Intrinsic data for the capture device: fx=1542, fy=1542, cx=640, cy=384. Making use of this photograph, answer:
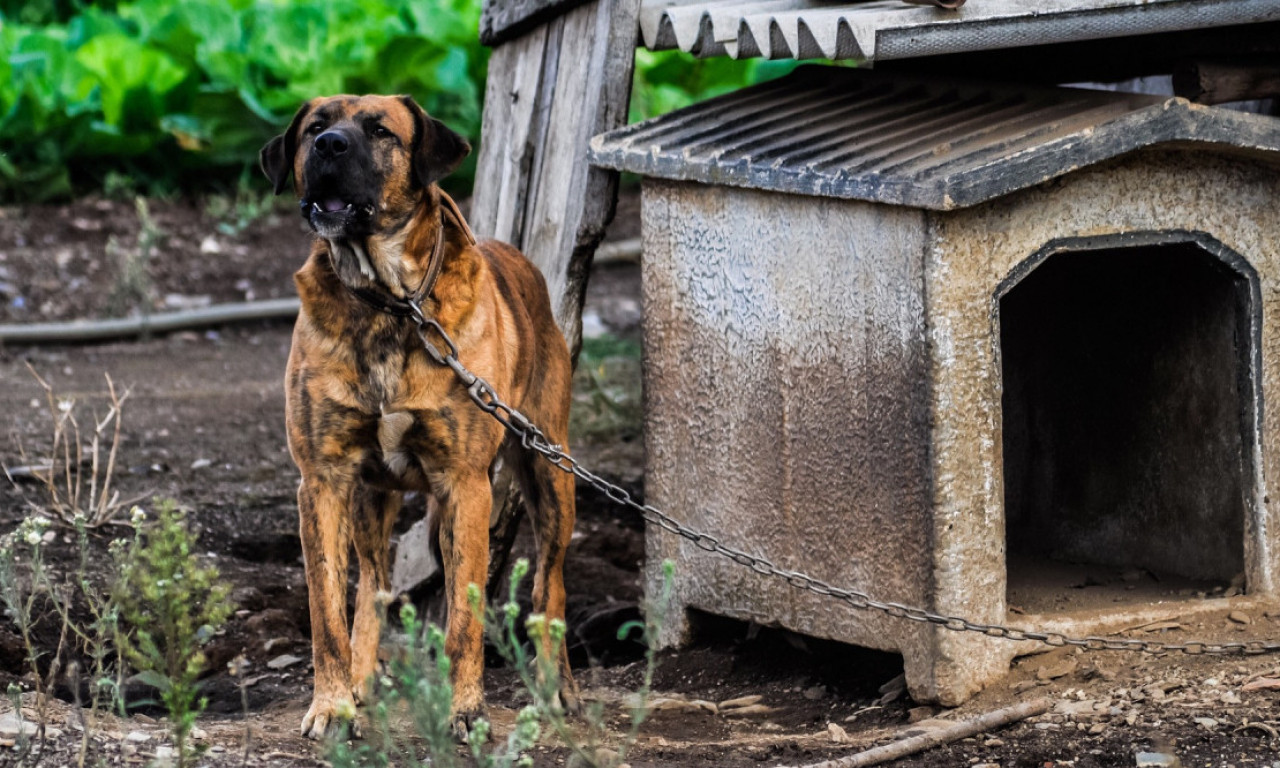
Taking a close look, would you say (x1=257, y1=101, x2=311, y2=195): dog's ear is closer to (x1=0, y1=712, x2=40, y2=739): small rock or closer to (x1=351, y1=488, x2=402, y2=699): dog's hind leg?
(x1=351, y1=488, x2=402, y2=699): dog's hind leg

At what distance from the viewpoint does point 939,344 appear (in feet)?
13.8

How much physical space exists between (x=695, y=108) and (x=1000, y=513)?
1.82m

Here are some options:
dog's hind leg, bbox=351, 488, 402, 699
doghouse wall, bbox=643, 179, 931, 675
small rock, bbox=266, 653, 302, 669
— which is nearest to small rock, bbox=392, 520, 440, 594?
small rock, bbox=266, 653, 302, 669

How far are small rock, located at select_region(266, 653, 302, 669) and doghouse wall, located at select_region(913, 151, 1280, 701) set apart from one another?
2234 mm

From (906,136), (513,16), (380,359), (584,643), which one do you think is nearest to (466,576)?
(380,359)

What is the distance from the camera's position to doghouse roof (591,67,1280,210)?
13.5ft

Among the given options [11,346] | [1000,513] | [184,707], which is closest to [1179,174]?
[1000,513]

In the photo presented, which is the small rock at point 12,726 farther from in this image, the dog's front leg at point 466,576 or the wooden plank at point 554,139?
the wooden plank at point 554,139

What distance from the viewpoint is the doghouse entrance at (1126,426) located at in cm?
487

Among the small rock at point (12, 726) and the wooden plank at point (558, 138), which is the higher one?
the wooden plank at point (558, 138)

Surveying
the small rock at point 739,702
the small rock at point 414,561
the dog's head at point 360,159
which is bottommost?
the small rock at point 739,702

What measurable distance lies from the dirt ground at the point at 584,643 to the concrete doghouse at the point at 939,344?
228mm

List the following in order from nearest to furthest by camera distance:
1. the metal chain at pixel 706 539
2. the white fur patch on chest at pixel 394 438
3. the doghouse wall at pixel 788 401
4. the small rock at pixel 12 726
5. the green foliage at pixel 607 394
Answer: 1. the small rock at pixel 12 726
2. the metal chain at pixel 706 539
3. the white fur patch on chest at pixel 394 438
4. the doghouse wall at pixel 788 401
5. the green foliage at pixel 607 394

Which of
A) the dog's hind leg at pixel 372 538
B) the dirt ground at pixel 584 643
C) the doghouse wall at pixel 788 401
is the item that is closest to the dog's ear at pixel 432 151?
the doghouse wall at pixel 788 401
